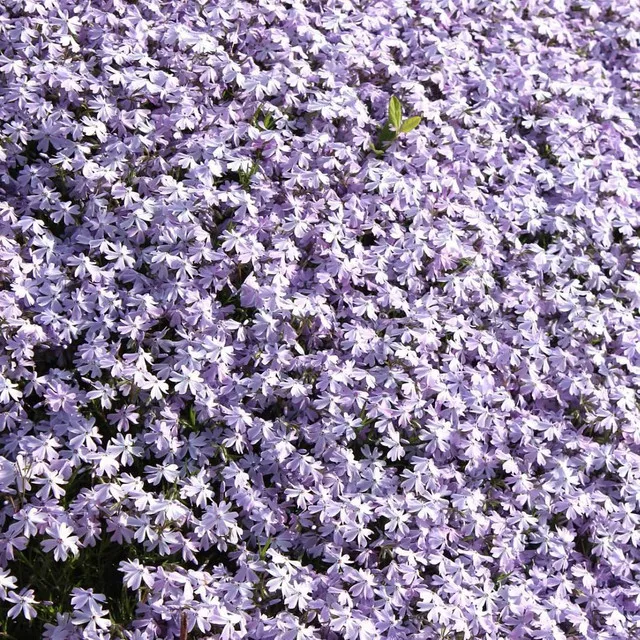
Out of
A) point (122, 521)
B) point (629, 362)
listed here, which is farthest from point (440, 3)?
point (122, 521)

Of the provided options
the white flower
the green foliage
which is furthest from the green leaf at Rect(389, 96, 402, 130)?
the white flower

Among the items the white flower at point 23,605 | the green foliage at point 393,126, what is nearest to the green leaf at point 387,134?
the green foliage at point 393,126

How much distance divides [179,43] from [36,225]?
98cm

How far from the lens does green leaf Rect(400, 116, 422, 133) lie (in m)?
3.62

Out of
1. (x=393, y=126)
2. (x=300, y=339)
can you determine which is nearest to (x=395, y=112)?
(x=393, y=126)

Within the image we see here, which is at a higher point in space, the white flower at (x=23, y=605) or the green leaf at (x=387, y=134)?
the green leaf at (x=387, y=134)

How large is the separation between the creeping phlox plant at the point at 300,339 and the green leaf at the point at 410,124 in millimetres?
30

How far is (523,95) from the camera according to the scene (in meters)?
4.12

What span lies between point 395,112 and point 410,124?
83 mm

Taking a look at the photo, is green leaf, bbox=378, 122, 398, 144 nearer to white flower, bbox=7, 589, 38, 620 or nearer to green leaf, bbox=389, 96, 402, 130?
green leaf, bbox=389, 96, 402, 130

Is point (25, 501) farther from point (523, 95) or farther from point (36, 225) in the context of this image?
point (523, 95)

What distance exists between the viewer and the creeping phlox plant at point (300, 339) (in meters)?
2.85

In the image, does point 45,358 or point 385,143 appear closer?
point 45,358

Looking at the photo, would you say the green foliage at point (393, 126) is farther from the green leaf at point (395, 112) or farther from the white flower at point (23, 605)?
the white flower at point (23, 605)
